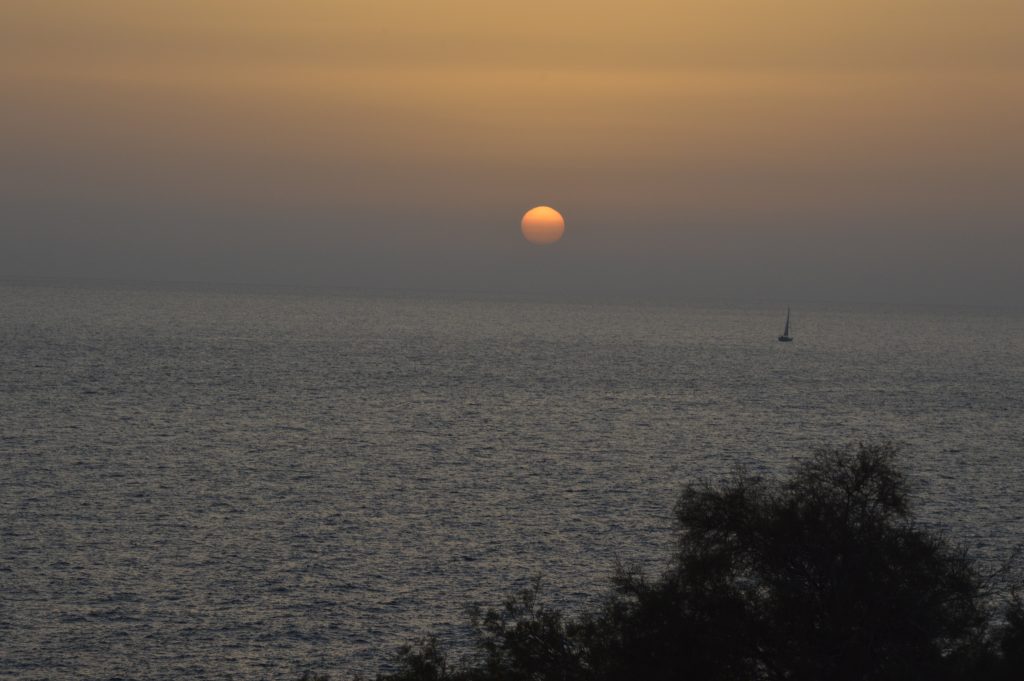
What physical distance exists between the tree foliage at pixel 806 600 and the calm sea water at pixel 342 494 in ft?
68.4

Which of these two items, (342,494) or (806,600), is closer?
(806,600)

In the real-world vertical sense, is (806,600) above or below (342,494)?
above

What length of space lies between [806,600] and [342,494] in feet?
182

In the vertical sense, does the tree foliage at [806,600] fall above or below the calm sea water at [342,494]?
above

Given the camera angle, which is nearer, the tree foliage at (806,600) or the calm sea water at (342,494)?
the tree foliage at (806,600)

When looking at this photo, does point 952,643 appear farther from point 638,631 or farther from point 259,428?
point 259,428

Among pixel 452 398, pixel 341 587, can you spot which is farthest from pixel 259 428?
pixel 341 587

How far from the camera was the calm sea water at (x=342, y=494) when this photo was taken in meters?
49.0

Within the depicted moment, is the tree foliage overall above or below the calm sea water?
above

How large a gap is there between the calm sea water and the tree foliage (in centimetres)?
2085

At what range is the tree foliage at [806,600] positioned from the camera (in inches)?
1013

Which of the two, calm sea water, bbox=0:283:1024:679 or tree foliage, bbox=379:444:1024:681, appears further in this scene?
calm sea water, bbox=0:283:1024:679

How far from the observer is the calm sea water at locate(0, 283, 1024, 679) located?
4897 centimetres

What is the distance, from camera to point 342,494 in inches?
3083
